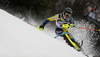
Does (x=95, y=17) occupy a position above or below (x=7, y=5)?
below

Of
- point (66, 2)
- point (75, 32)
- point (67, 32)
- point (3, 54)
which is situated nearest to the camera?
point (3, 54)

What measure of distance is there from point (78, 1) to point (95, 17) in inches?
388

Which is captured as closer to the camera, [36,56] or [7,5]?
[36,56]

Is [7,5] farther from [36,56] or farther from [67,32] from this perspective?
[36,56]

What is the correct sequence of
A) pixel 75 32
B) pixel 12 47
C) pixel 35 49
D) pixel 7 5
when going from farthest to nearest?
pixel 7 5, pixel 75 32, pixel 35 49, pixel 12 47

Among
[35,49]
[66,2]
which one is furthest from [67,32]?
[66,2]

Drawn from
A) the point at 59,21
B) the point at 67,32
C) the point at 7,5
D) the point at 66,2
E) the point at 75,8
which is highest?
the point at 7,5

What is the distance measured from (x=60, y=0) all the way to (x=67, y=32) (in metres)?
16.4

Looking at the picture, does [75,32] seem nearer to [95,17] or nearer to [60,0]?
[95,17]

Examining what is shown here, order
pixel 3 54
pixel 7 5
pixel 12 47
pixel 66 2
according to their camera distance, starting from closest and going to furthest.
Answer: pixel 3 54 → pixel 12 47 → pixel 7 5 → pixel 66 2

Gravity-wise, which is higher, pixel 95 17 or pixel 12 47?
pixel 12 47

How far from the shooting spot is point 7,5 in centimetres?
1253

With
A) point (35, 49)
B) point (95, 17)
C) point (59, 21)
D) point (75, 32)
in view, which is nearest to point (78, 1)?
point (95, 17)

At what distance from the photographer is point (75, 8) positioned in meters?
20.6
